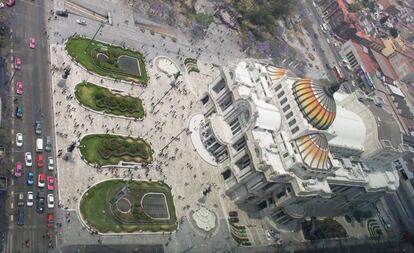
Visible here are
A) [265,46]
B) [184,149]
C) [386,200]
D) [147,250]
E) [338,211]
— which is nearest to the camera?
[147,250]

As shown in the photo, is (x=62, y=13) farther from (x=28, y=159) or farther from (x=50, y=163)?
(x=28, y=159)

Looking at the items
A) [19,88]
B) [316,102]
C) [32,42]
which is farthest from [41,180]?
[316,102]

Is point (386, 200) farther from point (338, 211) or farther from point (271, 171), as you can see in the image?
point (271, 171)

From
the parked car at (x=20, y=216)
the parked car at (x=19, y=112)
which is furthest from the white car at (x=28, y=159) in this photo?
the parked car at (x=20, y=216)

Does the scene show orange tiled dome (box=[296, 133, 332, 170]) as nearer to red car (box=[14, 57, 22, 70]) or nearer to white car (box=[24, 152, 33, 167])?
white car (box=[24, 152, 33, 167])

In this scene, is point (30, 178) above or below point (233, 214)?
above

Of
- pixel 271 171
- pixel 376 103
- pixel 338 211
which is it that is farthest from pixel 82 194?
pixel 376 103
